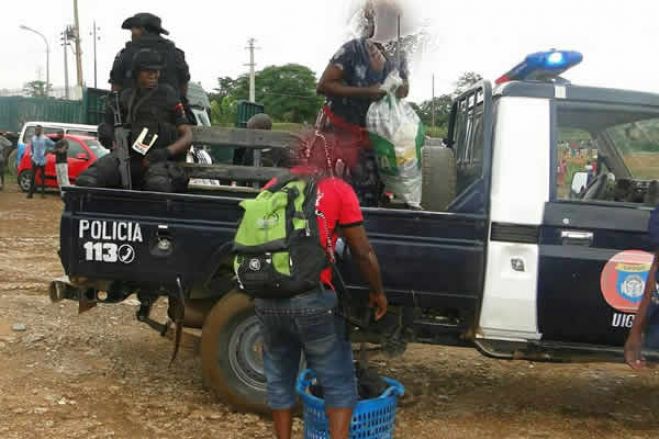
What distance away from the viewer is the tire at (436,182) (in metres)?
4.57

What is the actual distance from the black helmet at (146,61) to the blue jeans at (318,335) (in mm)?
2297

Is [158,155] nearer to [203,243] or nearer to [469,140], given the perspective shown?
[203,243]

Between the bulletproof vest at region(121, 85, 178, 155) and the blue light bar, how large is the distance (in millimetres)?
2224

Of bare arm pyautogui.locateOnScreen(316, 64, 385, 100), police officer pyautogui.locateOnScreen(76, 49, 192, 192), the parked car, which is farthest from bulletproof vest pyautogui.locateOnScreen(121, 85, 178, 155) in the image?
the parked car

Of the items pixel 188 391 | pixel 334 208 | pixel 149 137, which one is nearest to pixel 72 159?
pixel 149 137

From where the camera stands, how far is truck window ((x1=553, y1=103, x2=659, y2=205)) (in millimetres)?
4383

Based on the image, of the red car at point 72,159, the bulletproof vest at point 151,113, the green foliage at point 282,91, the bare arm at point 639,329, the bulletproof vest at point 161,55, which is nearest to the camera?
the bare arm at point 639,329

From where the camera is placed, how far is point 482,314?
4.30m

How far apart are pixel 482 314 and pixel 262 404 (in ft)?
4.39

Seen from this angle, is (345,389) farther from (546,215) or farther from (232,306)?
(546,215)

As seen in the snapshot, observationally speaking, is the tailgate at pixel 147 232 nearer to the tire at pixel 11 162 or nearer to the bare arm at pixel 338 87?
the bare arm at pixel 338 87

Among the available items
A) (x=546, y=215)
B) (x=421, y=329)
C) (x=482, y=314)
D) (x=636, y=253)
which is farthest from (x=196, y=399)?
(x=636, y=253)

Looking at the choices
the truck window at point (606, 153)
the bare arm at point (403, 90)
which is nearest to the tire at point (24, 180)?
the bare arm at point (403, 90)

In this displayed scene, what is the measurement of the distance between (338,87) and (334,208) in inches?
59.5
